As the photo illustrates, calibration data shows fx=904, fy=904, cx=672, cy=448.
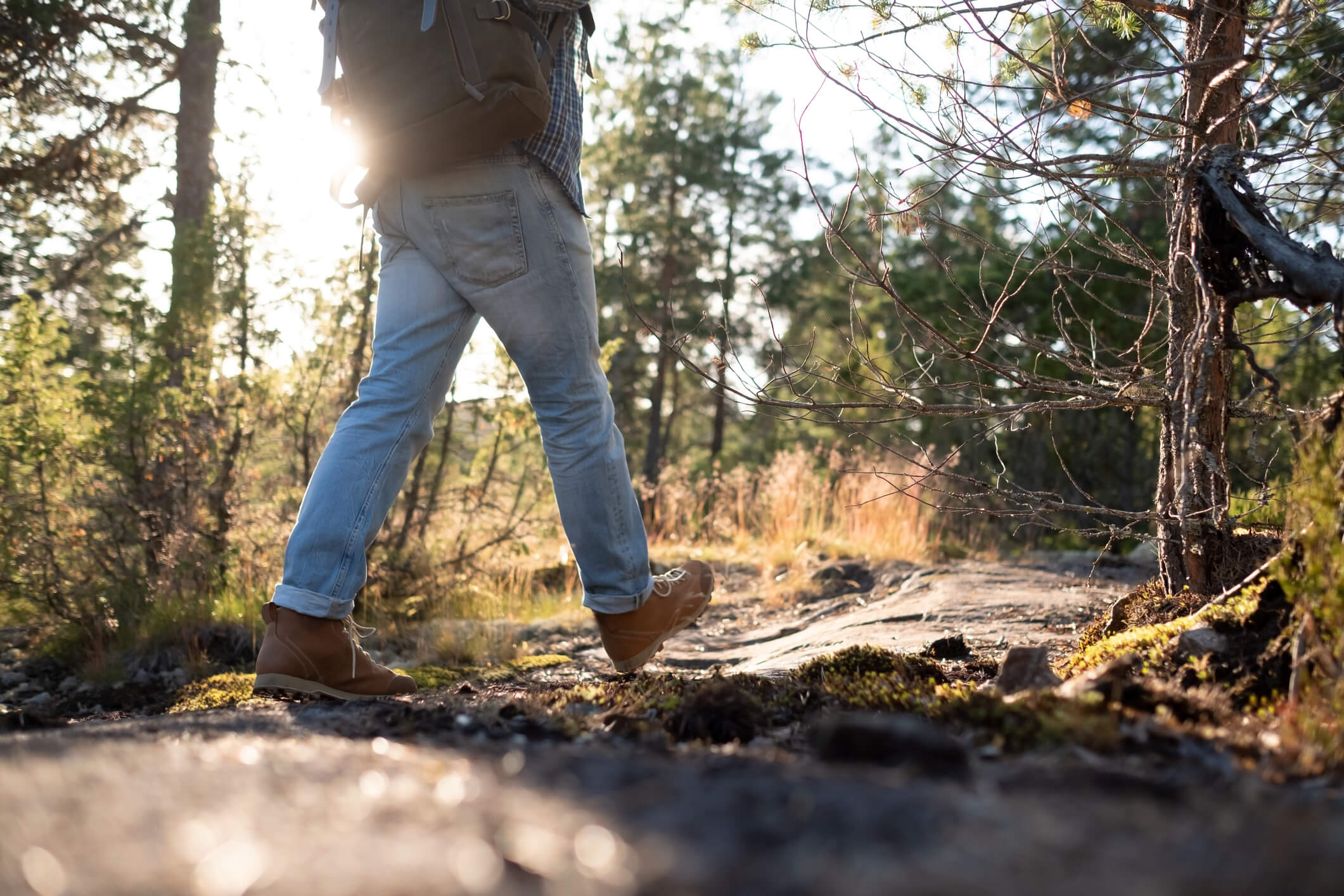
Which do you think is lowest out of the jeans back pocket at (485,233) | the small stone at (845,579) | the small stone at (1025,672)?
the small stone at (845,579)

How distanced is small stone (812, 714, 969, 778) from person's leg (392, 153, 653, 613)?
4.40ft

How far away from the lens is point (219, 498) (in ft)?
16.1

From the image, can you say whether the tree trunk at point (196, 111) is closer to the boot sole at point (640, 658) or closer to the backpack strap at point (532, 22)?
the backpack strap at point (532, 22)

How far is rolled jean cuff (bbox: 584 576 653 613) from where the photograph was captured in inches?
97.3

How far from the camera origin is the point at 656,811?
88 cm

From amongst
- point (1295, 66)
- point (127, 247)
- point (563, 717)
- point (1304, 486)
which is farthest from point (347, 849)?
point (127, 247)

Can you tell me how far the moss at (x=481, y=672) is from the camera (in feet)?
10.5

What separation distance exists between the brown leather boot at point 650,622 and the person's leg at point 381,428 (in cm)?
68

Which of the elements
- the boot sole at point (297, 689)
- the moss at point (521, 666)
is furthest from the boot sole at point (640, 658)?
the moss at point (521, 666)

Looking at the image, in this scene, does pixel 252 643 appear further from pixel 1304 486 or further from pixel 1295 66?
pixel 1295 66

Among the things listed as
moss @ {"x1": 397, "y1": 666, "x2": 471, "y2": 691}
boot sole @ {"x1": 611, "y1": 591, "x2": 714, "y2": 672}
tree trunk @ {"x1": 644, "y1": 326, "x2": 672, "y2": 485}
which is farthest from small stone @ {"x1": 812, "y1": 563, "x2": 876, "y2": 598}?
tree trunk @ {"x1": 644, "y1": 326, "x2": 672, "y2": 485}

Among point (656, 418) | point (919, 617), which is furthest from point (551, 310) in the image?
point (656, 418)

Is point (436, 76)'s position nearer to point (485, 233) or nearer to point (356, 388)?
point (485, 233)

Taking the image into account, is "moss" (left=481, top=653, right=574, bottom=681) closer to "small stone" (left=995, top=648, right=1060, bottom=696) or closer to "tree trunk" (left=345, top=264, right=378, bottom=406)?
"small stone" (left=995, top=648, right=1060, bottom=696)
